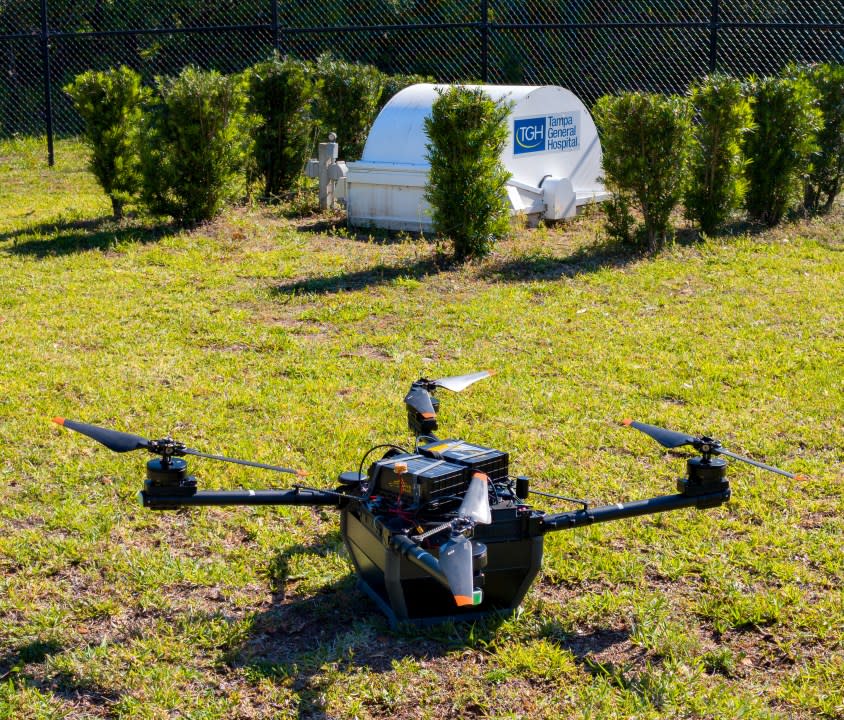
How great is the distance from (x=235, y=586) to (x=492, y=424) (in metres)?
1.98

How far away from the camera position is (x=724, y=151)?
9820 millimetres

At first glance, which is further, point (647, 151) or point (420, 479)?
point (647, 151)

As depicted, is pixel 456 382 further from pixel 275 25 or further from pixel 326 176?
pixel 275 25

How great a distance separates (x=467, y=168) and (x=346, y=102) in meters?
4.40

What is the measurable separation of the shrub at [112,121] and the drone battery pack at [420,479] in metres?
7.72

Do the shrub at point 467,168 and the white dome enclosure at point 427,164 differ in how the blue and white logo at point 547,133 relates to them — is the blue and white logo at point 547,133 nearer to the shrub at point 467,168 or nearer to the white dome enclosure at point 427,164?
the white dome enclosure at point 427,164

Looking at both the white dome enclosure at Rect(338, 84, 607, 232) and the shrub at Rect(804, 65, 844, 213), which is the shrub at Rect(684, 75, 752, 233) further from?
the shrub at Rect(804, 65, 844, 213)


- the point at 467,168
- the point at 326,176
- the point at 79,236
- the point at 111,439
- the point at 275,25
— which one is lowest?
the point at 111,439

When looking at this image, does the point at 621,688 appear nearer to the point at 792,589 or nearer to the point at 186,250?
the point at 792,589

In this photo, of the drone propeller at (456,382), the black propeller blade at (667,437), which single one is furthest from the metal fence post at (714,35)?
the black propeller blade at (667,437)

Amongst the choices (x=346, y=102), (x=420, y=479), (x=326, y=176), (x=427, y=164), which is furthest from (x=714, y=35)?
(x=420, y=479)

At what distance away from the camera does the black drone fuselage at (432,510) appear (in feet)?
11.5

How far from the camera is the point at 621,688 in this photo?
344 centimetres

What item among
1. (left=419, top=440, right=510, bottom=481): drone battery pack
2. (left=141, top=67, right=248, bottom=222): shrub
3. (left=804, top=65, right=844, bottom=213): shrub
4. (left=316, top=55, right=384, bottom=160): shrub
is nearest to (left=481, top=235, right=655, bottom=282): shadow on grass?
(left=804, top=65, right=844, bottom=213): shrub
